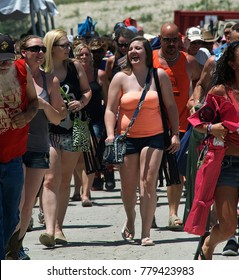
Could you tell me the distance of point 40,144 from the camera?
8.82 metres

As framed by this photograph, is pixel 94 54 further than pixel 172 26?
Yes

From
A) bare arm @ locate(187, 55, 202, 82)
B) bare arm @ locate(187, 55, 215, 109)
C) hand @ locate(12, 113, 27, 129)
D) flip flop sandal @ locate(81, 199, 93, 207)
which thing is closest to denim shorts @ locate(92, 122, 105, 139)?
flip flop sandal @ locate(81, 199, 93, 207)

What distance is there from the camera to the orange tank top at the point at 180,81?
11.1 m

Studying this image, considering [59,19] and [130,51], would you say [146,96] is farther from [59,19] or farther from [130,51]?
[59,19]

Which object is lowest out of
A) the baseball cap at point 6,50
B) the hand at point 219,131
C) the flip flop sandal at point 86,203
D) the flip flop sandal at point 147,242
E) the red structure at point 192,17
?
the red structure at point 192,17

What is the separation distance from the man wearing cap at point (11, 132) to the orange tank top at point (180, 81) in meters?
3.57

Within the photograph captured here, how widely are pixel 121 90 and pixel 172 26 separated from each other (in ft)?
5.04

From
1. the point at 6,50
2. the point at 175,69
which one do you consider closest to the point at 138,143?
the point at 175,69

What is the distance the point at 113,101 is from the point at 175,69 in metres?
1.58

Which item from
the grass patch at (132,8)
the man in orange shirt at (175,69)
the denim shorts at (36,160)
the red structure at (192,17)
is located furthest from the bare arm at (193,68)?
the grass patch at (132,8)

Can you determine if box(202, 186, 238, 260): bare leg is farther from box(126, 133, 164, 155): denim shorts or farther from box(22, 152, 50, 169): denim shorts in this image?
box(126, 133, 164, 155): denim shorts

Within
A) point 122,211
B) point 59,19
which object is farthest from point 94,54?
point 59,19

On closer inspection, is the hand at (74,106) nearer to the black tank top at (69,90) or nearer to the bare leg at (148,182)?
the black tank top at (69,90)

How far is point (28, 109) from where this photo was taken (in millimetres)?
7656
